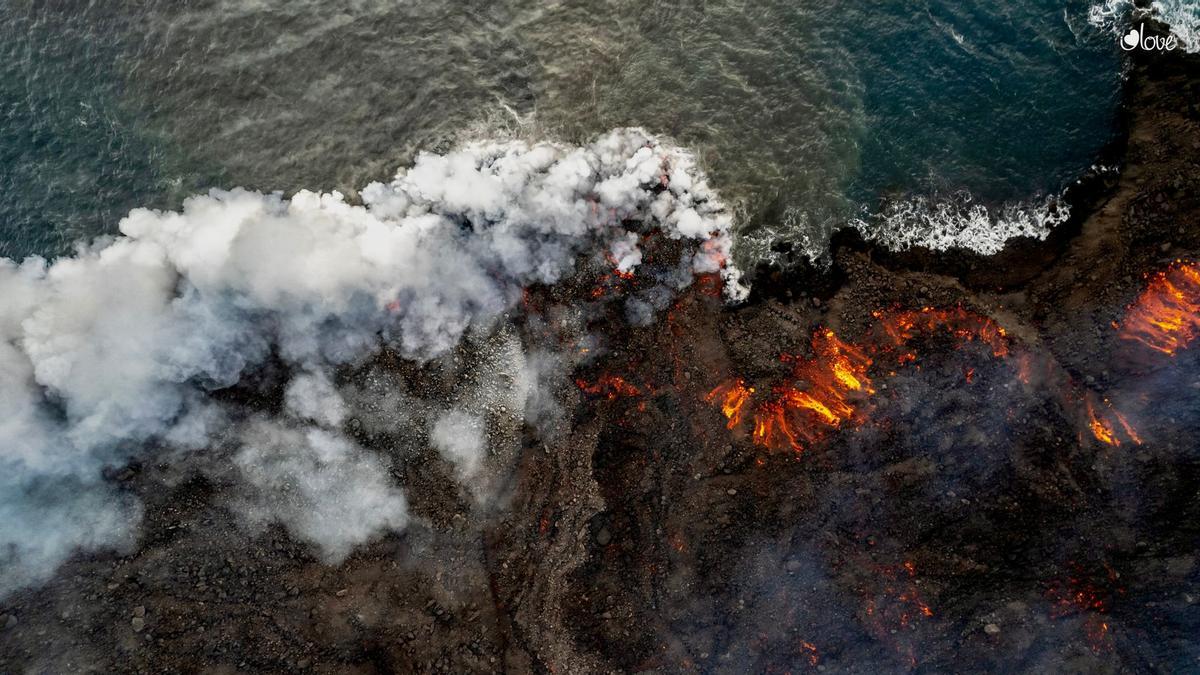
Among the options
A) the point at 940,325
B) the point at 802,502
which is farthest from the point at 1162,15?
the point at 802,502

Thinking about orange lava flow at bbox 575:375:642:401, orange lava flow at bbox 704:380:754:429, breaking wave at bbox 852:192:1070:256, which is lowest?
orange lava flow at bbox 575:375:642:401

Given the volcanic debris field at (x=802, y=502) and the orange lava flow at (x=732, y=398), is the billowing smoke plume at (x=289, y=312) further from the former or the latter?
the orange lava flow at (x=732, y=398)

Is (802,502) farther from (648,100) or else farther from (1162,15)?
(1162,15)

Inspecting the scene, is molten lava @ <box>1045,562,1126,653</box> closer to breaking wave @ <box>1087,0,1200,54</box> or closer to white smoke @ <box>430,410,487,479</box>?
breaking wave @ <box>1087,0,1200,54</box>

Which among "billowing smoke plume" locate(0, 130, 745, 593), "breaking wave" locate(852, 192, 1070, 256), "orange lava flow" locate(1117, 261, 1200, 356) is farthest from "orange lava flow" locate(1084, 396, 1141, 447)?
"billowing smoke plume" locate(0, 130, 745, 593)

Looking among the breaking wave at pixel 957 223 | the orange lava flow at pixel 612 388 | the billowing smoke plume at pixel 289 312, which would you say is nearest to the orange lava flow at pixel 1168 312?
the breaking wave at pixel 957 223

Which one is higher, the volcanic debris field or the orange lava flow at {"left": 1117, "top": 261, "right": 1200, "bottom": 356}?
the orange lava flow at {"left": 1117, "top": 261, "right": 1200, "bottom": 356}

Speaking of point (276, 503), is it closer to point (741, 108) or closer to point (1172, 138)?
point (741, 108)
